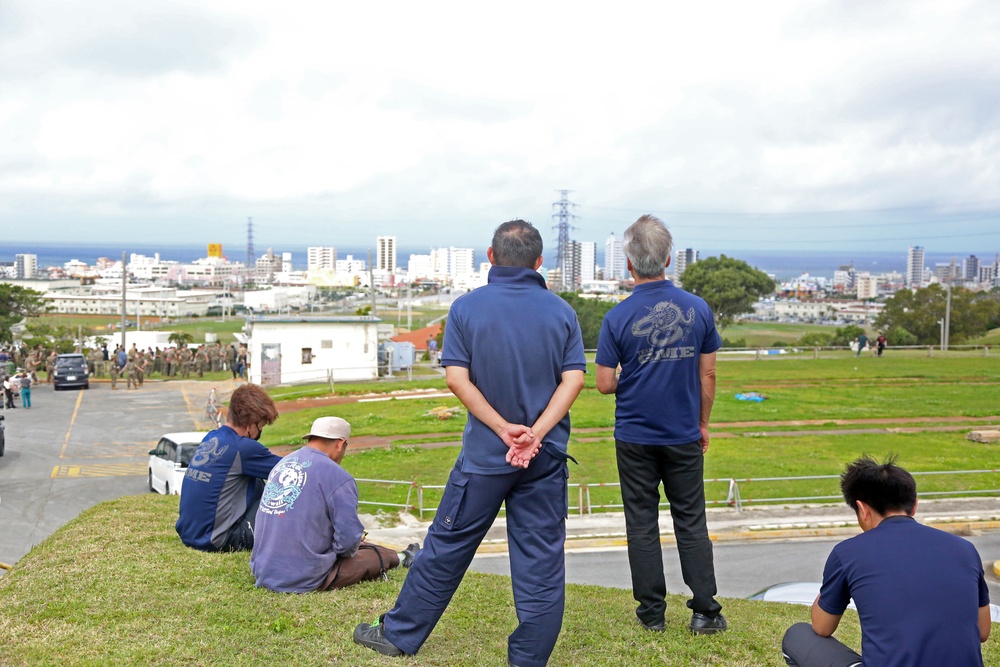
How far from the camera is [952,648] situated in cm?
389

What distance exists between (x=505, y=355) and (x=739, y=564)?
11.0 metres

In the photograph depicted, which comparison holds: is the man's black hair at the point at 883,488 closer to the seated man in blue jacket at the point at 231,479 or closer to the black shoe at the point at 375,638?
the black shoe at the point at 375,638

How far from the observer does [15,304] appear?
5997cm

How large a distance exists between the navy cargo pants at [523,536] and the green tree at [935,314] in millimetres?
81642

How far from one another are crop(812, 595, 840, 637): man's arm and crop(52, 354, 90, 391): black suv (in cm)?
3820

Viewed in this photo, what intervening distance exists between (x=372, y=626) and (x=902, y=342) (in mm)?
78347

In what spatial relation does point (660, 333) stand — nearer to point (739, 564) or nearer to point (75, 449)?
point (739, 564)

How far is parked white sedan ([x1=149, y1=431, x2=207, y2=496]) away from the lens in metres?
16.4

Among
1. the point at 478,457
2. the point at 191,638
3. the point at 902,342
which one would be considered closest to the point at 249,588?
the point at 191,638

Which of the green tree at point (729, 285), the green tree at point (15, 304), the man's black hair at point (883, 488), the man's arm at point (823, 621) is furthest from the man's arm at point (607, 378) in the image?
the green tree at point (729, 285)

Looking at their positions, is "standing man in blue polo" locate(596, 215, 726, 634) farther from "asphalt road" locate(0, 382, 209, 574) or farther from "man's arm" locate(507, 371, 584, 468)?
"asphalt road" locate(0, 382, 209, 574)

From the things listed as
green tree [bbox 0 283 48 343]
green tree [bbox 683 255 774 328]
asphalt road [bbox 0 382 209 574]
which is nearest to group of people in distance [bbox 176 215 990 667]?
asphalt road [bbox 0 382 209 574]

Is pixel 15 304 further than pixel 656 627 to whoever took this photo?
Yes

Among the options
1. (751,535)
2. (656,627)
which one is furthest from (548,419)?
(751,535)
